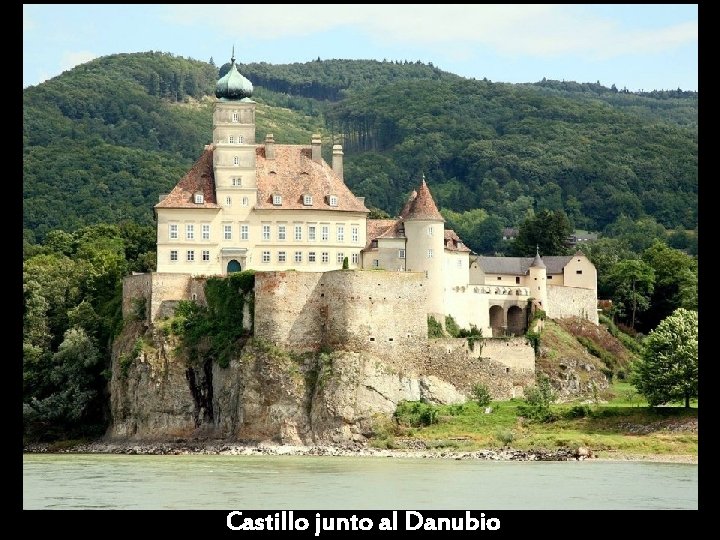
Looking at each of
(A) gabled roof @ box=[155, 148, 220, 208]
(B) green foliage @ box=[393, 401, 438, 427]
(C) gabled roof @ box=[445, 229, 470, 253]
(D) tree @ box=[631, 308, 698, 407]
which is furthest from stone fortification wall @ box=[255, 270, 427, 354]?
(D) tree @ box=[631, 308, 698, 407]

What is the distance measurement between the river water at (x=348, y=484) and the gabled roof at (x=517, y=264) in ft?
72.6

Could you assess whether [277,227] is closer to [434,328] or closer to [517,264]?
[434,328]

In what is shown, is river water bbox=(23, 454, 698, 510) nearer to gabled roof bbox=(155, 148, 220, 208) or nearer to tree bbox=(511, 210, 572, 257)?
gabled roof bbox=(155, 148, 220, 208)

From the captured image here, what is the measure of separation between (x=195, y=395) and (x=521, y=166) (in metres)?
86.2

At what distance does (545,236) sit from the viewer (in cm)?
10300

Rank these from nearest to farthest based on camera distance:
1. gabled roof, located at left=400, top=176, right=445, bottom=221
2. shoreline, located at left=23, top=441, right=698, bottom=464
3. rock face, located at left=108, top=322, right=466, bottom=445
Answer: shoreline, located at left=23, top=441, right=698, bottom=464
rock face, located at left=108, top=322, right=466, bottom=445
gabled roof, located at left=400, top=176, right=445, bottom=221

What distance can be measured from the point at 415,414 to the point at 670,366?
36.0 ft

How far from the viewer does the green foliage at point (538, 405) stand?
72863mm

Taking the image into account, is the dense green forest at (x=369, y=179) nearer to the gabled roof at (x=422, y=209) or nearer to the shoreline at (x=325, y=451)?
the shoreline at (x=325, y=451)

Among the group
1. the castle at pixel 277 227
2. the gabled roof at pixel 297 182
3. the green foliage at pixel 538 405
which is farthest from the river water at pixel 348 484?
the gabled roof at pixel 297 182

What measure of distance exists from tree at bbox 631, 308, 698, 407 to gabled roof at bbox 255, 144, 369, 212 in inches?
636

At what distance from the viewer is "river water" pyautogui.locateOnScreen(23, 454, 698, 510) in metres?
52.6

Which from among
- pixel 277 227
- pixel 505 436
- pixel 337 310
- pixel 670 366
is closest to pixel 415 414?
pixel 505 436

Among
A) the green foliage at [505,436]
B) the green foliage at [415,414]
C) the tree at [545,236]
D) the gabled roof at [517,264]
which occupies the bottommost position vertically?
the green foliage at [505,436]
